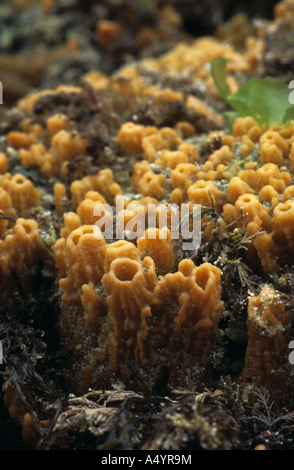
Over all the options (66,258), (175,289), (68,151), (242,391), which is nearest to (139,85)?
(68,151)

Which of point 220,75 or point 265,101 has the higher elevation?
point 220,75

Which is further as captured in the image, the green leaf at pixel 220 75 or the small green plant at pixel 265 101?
the green leaf at pixel 220 75

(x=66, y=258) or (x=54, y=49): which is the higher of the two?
(x=54, y=49)

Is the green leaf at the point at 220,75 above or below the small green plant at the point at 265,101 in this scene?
above

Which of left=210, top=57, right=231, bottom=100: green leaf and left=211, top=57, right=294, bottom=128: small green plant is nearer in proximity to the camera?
left=211, top=57, right=294, bottom=128: small green plant

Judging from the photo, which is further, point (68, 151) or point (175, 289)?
point (68, 151)

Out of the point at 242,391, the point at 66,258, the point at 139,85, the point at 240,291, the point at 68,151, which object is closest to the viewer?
the point at 242,391

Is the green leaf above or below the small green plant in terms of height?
above

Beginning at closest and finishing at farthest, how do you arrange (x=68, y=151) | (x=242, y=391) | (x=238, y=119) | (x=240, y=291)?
(x=242, y=391) → (x=240, y=291) → (x=238, y=119) → (x=68, y=151)

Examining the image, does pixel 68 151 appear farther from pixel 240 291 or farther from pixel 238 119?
pixel 240 291

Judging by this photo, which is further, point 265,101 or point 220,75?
point 220,75
